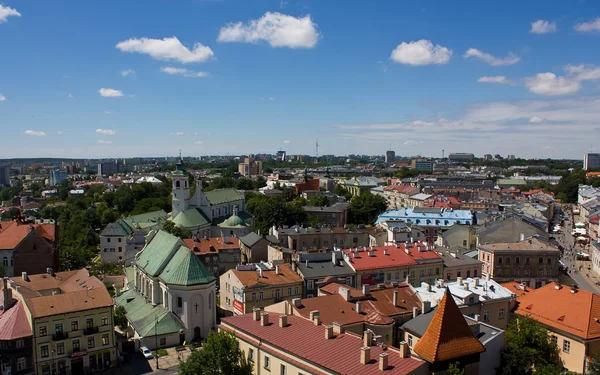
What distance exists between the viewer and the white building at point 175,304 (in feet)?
160

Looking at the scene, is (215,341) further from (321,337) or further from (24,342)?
(24,342)

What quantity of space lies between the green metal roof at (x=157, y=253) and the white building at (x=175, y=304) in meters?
0.11

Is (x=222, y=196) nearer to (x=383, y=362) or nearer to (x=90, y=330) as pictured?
(x=90, y=330)

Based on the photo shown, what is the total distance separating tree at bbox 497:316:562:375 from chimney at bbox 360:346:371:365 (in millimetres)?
13608

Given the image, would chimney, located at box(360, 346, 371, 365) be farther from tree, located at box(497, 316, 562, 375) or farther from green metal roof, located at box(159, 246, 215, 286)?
green metal roof, located at box(159, 246, 215, 286)

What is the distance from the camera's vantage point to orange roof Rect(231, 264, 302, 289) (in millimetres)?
51062

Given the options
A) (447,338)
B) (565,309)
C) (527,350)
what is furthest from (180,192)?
(447,338)

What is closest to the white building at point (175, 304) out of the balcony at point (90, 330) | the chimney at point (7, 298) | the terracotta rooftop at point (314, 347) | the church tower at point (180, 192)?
the balcony at point (90, 330)

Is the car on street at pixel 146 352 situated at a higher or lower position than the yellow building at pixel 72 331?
lower

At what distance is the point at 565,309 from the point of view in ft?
137

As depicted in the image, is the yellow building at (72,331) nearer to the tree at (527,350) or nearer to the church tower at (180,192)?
the tree at (527,350)

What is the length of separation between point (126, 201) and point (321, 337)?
131m

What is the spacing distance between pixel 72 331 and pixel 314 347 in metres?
23.7

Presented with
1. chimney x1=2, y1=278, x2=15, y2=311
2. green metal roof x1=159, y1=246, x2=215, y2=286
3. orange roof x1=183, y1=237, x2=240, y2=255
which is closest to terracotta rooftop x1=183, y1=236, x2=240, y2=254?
orange roof x1=183, y1=237, x2=240, y2=255
